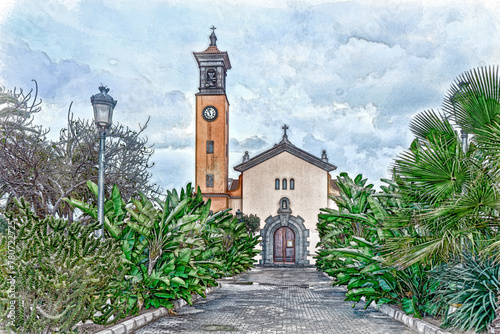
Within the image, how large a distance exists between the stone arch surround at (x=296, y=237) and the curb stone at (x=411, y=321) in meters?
26.1

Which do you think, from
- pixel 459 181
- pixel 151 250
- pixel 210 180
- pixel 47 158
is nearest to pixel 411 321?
pixel 459 181

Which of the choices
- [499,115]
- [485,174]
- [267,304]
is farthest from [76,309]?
[267,304]

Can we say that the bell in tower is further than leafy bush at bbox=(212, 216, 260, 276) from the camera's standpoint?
Yes

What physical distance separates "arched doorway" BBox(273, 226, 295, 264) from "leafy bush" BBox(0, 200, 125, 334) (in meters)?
32.0

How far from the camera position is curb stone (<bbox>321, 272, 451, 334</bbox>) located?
8172 millimetres

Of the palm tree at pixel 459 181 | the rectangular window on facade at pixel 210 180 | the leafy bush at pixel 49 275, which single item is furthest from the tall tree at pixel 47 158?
the rectangular window on facade at pixel 210 180

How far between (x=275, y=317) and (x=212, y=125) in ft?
Answer: 95.2

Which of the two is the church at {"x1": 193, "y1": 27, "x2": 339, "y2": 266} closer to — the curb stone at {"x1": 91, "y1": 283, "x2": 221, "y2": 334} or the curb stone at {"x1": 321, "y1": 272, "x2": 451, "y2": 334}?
the curb stone at {"x1": 321, "y1": 272, "x2": 451, "y2": 334}

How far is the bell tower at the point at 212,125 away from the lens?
3816 cm

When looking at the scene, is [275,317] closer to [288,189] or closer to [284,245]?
[284,245]

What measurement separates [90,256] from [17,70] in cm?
1012

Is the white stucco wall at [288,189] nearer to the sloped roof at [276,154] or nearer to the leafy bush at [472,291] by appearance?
the sloped roof at [276,154]

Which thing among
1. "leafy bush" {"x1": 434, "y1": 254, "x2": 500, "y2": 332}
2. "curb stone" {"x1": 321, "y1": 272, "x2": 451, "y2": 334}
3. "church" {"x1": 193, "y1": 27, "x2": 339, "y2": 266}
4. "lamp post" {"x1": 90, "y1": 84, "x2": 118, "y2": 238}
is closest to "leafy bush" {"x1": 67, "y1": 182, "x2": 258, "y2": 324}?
"lamp post" {"x1": 90, "y1": 84, "x2": 118, "y2": 238}

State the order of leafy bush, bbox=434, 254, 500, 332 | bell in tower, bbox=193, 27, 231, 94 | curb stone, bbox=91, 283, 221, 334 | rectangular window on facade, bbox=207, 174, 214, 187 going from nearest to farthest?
leafy bush, bbox=434, 254, 500, 332, curb stone, bbox=91, 283, 221, 334, rectangular window on facade, bbox=207, 174, 214, 187, bell in tower, bbox=193, 27, 231, 94
